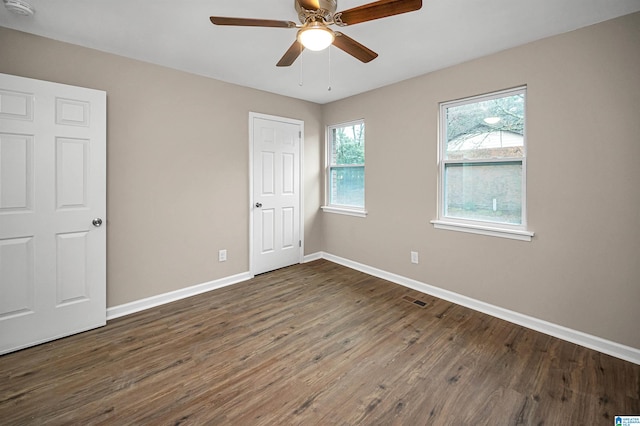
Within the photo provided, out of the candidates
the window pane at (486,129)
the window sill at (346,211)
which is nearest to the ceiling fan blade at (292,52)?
the window pane at (486,129)

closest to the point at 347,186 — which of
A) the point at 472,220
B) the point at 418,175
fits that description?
the point at 418,175

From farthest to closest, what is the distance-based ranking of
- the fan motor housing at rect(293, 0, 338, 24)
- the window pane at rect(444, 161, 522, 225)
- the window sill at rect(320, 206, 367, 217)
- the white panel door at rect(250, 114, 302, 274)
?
1. the window sill at rect(320, 206, 367, 217)
2. the white panel door at rect(250, 114, 302, 274)
3. the window pane at rect(444, 161, 522, 225)
4. the fan motor housing at rect(293, 0, 338, 24)

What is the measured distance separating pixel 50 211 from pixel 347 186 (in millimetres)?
3367

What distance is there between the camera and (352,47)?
6.37 feet

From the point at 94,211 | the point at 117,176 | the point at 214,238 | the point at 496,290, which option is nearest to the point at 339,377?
the point at 496,290

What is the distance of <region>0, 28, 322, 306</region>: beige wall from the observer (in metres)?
2.62

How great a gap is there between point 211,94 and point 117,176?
4.49ft

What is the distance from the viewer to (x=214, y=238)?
3535 mm

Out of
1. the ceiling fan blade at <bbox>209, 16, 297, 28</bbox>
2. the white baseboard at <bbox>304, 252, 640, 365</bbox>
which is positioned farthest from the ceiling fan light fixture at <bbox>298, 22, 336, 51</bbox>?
the white baseboard at <bbox>304, 252, 640, 365</bbox>

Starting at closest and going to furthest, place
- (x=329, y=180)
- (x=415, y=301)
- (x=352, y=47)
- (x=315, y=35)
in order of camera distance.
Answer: (x=315, y=35) → (x=352, y=47) → (x=415, y=301) → (x=329, y=180)

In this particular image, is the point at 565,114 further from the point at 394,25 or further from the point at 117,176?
the point at 117,176

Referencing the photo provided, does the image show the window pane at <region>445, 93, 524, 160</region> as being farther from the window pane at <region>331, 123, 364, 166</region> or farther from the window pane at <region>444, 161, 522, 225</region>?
the window pane at <region>331, 123, 364, 166</region>

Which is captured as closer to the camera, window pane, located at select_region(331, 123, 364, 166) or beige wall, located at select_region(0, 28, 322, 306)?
beige wall, located at select_region(0, 28, 322, 306)

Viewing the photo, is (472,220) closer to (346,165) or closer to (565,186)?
(565,186)
